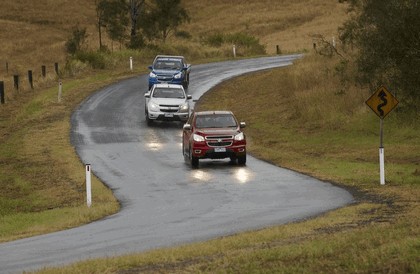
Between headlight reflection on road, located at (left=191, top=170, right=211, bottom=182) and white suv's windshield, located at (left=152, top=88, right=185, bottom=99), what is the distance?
40.4 feet

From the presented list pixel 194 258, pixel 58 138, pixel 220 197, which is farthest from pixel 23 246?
pixel 58 138

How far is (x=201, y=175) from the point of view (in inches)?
1093

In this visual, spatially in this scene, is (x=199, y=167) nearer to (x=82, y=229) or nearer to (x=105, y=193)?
(x=105, y=193)

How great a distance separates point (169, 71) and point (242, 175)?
20.6m

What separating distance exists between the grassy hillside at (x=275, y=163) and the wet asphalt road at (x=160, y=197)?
86 cm

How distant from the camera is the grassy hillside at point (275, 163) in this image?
1358 cm

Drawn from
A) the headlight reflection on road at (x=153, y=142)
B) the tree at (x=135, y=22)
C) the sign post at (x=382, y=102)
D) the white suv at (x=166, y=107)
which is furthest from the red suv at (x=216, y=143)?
the tree at (x=135, y=22)

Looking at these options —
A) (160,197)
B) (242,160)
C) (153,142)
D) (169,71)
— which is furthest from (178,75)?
(160,197)

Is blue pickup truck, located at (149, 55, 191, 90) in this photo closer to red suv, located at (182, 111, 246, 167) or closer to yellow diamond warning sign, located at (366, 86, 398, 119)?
red suv, located at (182, 111, 246, 167)

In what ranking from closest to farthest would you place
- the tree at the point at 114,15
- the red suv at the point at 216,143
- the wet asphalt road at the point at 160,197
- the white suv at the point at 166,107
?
1. the wet asphalt road at the point at 160,197
2. the red suv at the point at 216,143
3. the white suv at the point at 166,107
4. the tree at the point at 114,15

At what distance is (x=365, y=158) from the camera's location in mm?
Answer: 30609

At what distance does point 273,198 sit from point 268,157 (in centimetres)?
878

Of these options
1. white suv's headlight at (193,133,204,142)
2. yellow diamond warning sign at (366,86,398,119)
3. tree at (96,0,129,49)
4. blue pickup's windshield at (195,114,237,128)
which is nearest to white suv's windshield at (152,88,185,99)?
blue pickup's windshield at (195,114,237,128)

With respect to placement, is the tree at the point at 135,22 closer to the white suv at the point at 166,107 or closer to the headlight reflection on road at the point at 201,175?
the white suv at the point at 166,107
